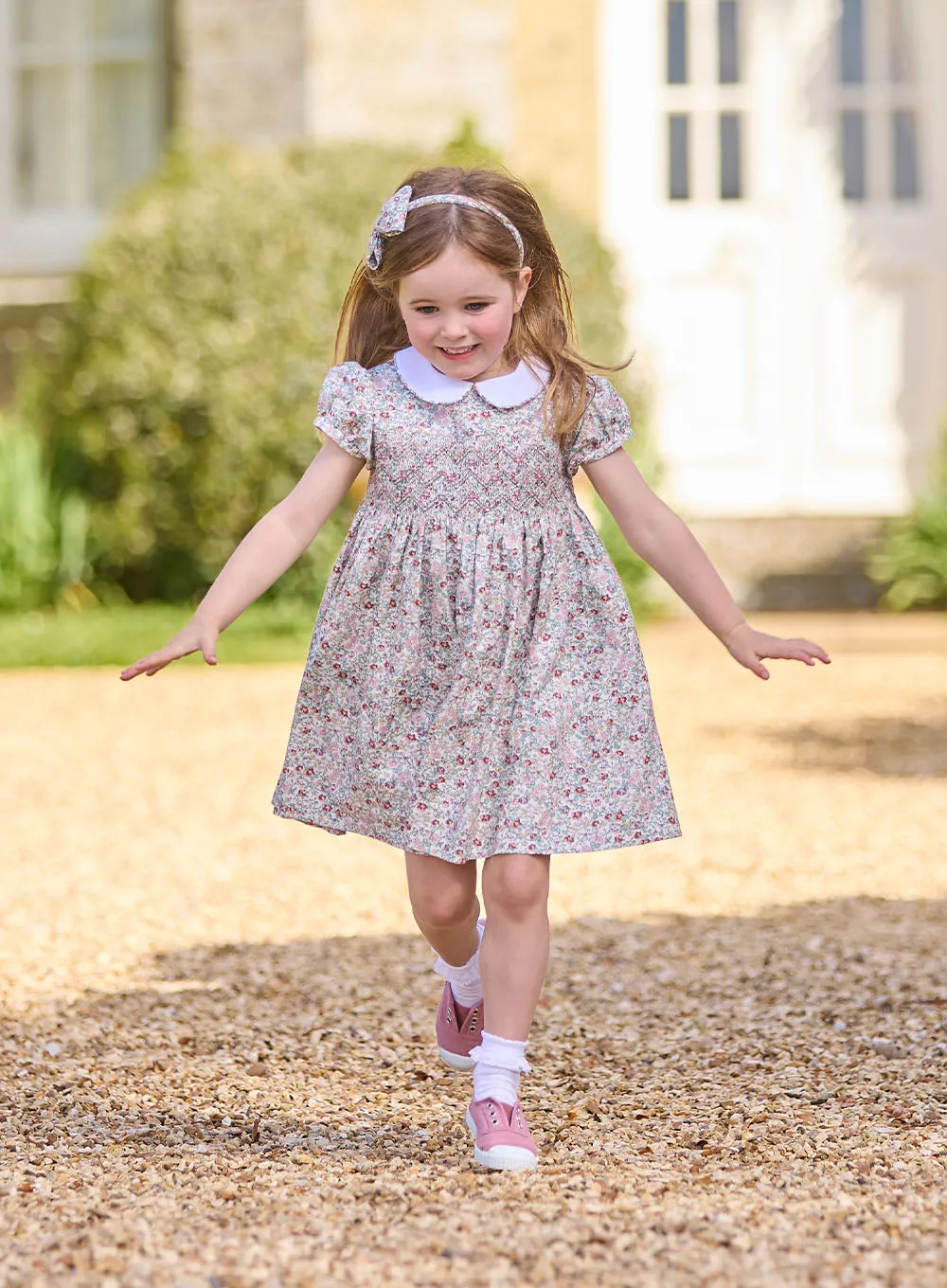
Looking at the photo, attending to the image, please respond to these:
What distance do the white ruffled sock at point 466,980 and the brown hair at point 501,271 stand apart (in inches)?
29.2

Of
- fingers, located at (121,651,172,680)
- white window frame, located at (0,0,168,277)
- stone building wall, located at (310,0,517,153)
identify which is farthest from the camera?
white window frame, located at (0,0,168,277)

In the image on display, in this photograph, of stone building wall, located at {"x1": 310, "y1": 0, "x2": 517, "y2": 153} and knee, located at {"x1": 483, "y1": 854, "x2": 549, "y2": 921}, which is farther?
stone building wall, located at {"x1": 310, "y1": 0, "x2": 517, "y2": 153}

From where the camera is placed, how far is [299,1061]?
2883 millimetres

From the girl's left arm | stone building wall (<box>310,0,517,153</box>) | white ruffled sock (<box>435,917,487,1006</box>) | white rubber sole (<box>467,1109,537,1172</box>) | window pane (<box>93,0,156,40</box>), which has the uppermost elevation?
window pane (<box>93,0,156,40</box>)

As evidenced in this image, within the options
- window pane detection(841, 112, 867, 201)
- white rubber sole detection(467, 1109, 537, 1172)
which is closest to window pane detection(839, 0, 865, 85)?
window pane detection(841, 112, 867, 201)

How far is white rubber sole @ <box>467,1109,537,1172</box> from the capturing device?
229 centimetres

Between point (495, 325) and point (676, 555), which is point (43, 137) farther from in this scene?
point (676, 555)

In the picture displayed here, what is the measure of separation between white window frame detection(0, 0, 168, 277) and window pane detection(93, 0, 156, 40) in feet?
0.17

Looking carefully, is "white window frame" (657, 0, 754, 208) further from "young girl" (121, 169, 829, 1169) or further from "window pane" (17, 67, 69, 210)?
"young girl" (121, 169, 829, 1169)

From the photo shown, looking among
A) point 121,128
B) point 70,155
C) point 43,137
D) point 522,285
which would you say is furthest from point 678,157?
point 522,285

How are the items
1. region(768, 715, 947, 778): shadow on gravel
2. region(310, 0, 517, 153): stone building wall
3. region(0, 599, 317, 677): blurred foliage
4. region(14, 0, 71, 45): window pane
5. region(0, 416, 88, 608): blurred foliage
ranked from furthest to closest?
1. region(14, 0, 71, 45): window pane
2. region(310, 0, 517, 153): stone building wall
3. region(0, 416, 88, 608): blurred foliage
4. region(0, 599, 317, 677): blurred foliage
5. region(768, 715, 947, 778): shadow on gravel

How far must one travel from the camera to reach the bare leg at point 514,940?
2400 millimetres

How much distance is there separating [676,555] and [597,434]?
191 mm

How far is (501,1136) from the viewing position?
2.32 m
